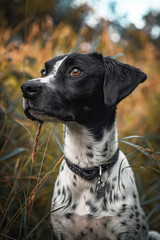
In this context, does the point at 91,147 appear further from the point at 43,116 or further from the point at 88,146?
the point at 43,116

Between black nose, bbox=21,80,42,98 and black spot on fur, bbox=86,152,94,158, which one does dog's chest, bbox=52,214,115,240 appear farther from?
black nose, bbox=21,80,42,98

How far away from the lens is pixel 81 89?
179cm

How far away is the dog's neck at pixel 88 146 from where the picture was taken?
1870 millimetres

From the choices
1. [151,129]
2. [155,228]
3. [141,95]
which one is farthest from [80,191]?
[141,95]

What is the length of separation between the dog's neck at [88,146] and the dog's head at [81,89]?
0.11 meters

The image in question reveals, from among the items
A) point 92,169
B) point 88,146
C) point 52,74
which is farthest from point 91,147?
point 52,74

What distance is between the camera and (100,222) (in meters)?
1.75

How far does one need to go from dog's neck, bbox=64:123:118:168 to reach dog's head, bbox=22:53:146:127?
0.35 feet

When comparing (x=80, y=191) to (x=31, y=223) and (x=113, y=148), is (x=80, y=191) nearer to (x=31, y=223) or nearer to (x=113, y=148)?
(x=113, y=148)

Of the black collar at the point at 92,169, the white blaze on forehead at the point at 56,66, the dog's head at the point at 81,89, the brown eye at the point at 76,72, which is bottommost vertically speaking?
the black collar at the point at 92,169

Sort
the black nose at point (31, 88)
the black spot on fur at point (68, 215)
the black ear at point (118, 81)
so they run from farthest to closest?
the black spot on fur at point (68, 215) → the black ear at point (118, 81) → the black nose at point (31, 88)

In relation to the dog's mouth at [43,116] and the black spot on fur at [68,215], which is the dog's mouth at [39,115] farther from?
the black spot on fur at [68,215]

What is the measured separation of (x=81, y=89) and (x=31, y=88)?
0.38 m

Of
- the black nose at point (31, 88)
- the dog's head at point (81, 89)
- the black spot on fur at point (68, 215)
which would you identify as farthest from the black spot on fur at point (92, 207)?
the black nose at point (31, 88)
